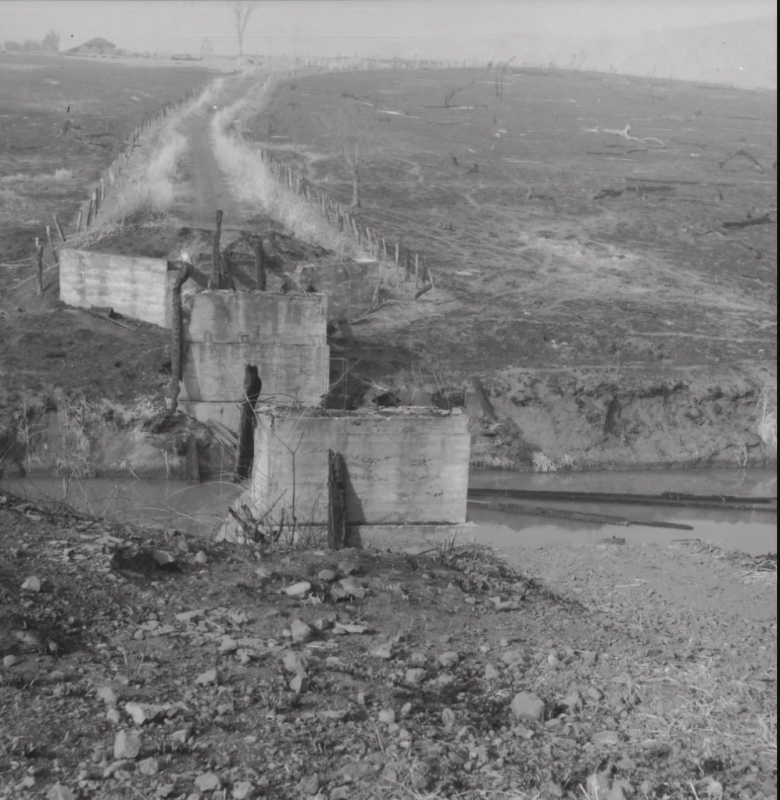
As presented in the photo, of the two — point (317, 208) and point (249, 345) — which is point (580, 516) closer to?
point (249, 345)

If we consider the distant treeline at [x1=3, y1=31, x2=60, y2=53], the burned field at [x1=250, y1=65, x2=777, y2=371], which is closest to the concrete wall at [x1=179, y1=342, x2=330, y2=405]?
the burned field at [x1=250, y1=65, x2=777, y2=371]

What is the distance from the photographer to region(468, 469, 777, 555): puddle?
15320mm

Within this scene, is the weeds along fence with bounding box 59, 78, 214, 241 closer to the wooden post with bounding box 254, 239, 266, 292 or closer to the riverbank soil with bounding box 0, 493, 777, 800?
the wooden post with bounding box 254, 239, 266, 292

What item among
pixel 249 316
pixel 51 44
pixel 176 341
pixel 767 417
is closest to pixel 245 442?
pixel 176 341

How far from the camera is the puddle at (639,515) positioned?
50.3ft

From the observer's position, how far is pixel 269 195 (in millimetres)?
29375

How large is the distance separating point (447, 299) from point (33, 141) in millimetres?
14412

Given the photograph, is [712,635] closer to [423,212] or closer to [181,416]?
[181,416]

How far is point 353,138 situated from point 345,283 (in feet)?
71.4

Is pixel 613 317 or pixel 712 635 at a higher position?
pixel 613 317

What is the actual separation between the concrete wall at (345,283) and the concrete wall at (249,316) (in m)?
5.05

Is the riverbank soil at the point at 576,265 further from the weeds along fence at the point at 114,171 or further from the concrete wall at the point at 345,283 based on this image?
the weeds along fence at the point at 114,171

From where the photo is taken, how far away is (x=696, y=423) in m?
19.2

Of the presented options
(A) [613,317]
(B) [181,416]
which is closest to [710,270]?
(A) [613,317]
